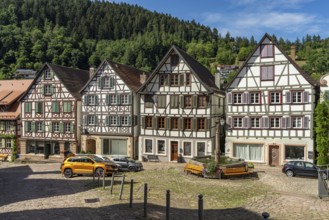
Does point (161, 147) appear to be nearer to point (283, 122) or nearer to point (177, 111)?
point (177, 111)

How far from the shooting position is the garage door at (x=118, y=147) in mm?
40406

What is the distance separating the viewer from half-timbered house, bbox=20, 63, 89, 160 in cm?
4281

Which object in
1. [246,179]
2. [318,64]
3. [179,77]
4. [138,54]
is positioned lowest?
[246,179]

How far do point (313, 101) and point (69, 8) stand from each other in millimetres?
159878

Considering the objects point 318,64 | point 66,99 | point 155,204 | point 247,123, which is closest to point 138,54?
point 318,64

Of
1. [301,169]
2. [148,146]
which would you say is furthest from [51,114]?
[301,169]

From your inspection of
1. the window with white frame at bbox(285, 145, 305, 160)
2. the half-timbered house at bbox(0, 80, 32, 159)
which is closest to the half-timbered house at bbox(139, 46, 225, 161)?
the window with white frame at bbox(285, 145, 305, 160)

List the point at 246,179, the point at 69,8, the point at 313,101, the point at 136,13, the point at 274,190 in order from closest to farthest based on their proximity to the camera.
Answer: the point at 274,190 < the point at 246,179 < the point at 313,101 < the point at 69,8 < the point at 136,13

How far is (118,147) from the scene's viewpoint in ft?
133

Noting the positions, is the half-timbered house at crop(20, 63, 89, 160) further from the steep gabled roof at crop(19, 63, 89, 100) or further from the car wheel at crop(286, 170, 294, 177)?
the car wheel at crop(286, 170, 294, 177)

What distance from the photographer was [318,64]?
297 ft

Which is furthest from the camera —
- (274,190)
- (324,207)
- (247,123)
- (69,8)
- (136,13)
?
(136,13)

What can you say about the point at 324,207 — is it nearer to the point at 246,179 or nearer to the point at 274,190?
the point at 274,190

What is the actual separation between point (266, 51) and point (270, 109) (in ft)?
19.4
